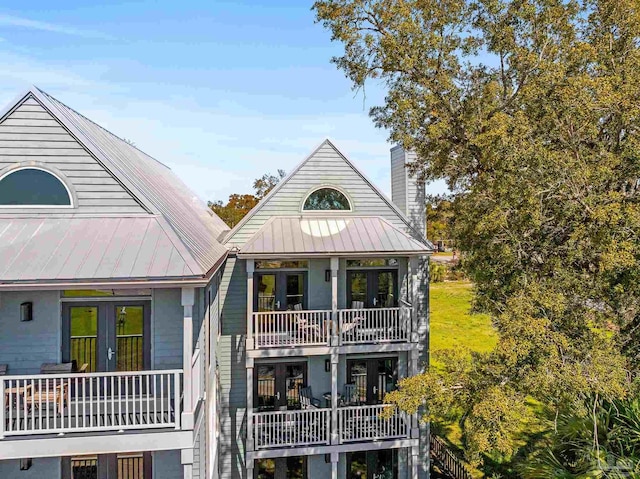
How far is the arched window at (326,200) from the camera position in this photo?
46.9ft

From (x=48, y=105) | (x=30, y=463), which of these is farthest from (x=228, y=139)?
(x=30, y=463)

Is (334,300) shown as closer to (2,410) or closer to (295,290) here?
(295,290)

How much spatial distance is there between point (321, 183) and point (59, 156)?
752 centimetres

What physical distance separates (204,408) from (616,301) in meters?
10.1

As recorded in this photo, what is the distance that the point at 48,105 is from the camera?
29.7ft

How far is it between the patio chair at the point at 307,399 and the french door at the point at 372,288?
306 centimetres

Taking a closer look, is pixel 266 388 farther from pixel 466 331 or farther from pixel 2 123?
pixel 466 331

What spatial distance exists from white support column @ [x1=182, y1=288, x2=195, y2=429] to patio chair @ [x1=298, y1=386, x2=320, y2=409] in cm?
632

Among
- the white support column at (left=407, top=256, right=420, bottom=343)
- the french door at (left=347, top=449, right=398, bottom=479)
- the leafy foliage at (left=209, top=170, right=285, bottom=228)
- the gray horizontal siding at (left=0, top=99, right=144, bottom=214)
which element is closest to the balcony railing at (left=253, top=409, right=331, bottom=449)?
the french door at (left=347, top=449, right=398, bottom=479)

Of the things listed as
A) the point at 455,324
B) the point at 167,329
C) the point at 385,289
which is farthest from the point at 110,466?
the point at 455,324

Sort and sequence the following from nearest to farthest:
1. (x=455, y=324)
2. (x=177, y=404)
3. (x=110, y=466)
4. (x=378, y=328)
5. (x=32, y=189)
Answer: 1. (x=177, y=404)
2. (x=32, y=189)
3. (x=110, y=466)
4. (x=378, y=328)
5. (x=455, y=324)

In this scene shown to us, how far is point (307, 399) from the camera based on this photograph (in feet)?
45.2

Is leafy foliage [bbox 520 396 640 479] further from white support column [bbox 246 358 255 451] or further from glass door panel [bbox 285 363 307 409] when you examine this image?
white support column [bbox 246 358 255 451]

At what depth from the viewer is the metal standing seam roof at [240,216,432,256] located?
12.6 meters
